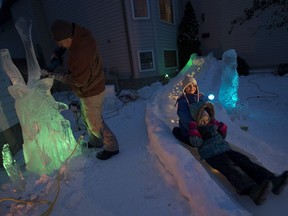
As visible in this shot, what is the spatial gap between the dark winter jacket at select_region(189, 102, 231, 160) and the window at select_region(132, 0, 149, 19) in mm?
7911

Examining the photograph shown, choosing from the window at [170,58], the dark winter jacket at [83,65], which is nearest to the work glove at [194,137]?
the dark winter jacket at [83,65]

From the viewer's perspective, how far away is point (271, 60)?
11.7 metres

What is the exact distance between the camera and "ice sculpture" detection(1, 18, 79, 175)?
327 centimetres

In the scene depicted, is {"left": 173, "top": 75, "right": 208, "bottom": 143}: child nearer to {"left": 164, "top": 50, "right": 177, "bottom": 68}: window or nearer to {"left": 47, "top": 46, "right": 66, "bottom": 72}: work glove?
{"left": 47, "top": 46, "right": 66, "bottom": 72}: work glove

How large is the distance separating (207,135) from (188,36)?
1040 cm

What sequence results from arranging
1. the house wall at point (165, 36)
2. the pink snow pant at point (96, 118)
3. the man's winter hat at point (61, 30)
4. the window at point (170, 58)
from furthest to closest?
the window at point (170, 58)
the house wall at point (165, 36)
the pink snow pant at point (96, 118)
the man's winter hat at point (61, 30)

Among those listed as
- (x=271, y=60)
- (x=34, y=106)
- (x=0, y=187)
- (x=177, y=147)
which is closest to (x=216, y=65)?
(x=271, y=60)

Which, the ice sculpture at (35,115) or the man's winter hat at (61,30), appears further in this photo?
the ice sculpture at (35,115)

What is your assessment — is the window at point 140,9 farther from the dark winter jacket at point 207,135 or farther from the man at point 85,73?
the dark winter jacket at point 207,135

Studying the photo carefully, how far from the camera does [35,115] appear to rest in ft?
11.0

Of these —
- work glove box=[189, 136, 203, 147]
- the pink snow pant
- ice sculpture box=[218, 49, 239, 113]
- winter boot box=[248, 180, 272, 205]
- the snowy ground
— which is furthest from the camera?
ice sculpture box=[218, 49, 239, 113]

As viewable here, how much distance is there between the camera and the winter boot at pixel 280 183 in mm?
2324

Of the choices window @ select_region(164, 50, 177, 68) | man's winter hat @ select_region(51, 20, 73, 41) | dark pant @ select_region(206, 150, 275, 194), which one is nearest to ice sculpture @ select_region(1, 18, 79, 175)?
man's winter hat @ select_region(51, 20, 73, 41)

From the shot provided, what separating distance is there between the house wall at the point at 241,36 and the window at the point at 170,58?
7.02ft
